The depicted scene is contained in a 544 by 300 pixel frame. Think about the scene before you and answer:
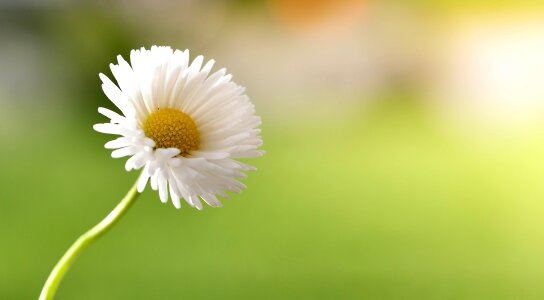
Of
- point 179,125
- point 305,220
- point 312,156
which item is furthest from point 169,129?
point 312,156

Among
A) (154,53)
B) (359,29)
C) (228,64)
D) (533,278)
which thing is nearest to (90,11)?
(228,64)

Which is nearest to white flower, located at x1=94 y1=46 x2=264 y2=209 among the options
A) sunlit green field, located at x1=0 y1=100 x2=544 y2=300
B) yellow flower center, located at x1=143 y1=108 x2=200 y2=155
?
yellow flower center, located at x1=143 y1=108 x2=200 y2=155

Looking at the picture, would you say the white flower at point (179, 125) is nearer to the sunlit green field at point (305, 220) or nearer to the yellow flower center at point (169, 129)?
the yellow flower center at point (169, 129)

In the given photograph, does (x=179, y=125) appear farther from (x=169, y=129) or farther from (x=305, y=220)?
(x=305, y=220)

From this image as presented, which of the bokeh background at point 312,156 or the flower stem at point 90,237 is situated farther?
the bokeh background at point 312,156

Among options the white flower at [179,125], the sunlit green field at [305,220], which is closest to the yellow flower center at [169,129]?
the white flower at [179,125]

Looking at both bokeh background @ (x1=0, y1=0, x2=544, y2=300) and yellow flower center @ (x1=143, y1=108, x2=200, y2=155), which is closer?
yellow flower center @ (x1=143, y1=108, x2=200, y2=155)

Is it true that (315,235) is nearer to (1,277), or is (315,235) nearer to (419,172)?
(419,172)

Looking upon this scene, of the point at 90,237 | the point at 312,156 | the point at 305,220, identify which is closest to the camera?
the point at 90,237

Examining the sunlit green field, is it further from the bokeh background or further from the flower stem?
the flower stem
